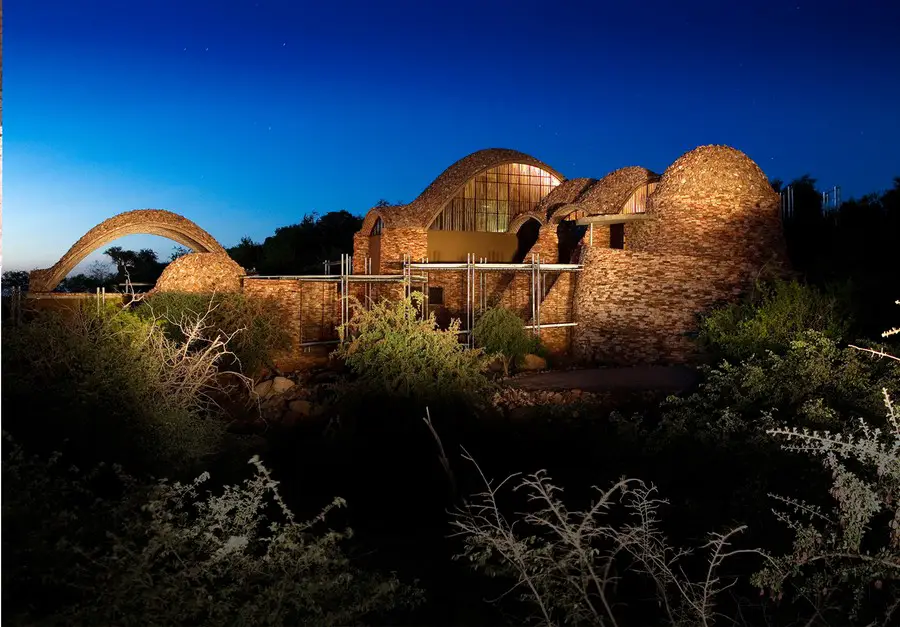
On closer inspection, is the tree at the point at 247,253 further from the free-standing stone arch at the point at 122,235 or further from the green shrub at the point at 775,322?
the green shrub at the point at 775,322

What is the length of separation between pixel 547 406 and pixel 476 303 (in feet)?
29.1

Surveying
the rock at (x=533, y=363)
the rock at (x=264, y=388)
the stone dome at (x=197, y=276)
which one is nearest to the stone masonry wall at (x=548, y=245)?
the rock at (x=533, y=363)

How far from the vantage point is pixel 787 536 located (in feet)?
18.4

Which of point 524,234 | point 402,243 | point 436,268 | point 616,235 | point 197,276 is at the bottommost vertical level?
point 197,276

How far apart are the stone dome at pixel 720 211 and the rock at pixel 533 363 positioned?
9.15ft

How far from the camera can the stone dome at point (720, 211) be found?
13.9 m

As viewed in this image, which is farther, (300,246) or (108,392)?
(300,246)

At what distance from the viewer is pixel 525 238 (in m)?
20.9

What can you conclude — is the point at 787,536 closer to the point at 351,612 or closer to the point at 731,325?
the point at 351,612

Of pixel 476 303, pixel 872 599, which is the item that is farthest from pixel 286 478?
pixel 476 303

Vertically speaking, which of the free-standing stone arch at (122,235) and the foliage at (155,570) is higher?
the free-standing stone arch at (122,235)

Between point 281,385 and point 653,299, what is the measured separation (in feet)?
20.1

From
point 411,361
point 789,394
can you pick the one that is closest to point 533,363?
point 411,361

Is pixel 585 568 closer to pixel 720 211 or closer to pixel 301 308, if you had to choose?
pixel 301 308
